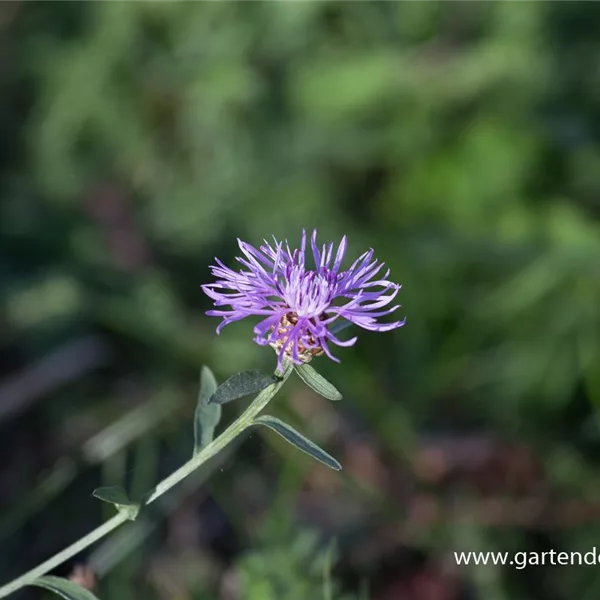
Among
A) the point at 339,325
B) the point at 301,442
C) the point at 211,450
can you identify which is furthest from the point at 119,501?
the point at 339,325

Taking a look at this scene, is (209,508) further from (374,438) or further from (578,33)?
(578,33)

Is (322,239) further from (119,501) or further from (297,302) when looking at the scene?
(119,501)

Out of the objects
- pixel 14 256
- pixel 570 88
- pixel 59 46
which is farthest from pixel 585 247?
pixel 59 46

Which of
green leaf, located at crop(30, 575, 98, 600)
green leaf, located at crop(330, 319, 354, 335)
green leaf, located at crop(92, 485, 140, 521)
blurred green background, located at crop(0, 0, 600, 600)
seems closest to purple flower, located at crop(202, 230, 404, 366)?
green leaf, located at crop(330, 319, 354, 335)

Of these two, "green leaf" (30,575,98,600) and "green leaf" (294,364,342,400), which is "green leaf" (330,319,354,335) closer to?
"green leaf" (294,364,342,400)

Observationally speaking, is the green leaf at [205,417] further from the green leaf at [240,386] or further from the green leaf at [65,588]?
the green leaf at [65,588]
